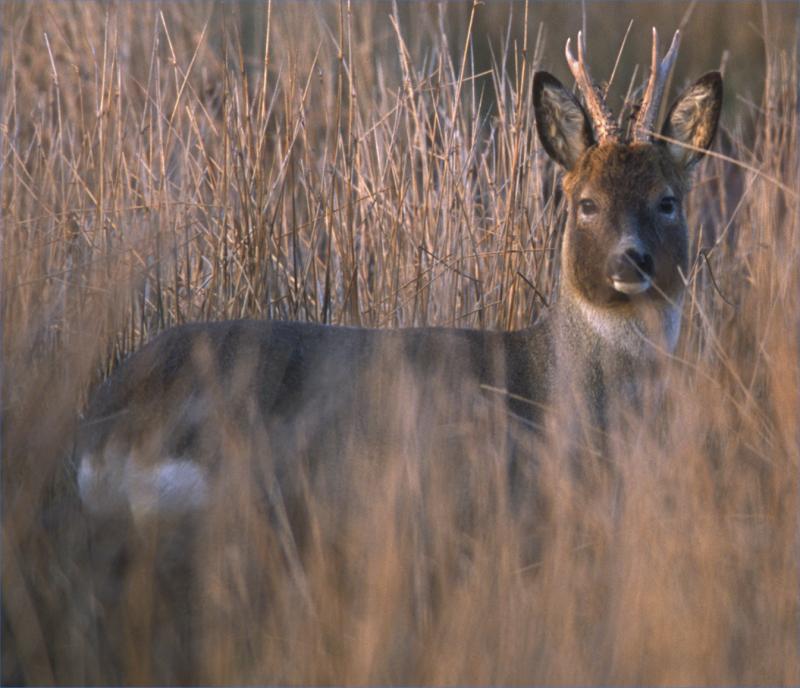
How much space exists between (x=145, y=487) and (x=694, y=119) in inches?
102

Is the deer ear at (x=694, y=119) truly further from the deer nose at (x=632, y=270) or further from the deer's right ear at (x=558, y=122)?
the deer nose at (x=632, y=270)

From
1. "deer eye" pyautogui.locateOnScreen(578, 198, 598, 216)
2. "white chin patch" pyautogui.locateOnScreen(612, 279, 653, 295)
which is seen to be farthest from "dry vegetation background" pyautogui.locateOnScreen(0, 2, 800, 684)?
"deer eye" pyautogui.locateOnScreen(578, 198, 598, 216)

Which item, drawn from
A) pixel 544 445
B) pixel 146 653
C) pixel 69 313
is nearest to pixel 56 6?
pixel 69 313

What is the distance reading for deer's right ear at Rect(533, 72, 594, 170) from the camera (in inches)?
207

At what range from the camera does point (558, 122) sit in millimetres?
5312

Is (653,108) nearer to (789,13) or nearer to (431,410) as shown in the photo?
(431,410)

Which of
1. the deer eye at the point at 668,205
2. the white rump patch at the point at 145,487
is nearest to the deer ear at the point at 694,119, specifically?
the deer eye at the point at 668,205

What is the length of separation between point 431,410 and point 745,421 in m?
1.08

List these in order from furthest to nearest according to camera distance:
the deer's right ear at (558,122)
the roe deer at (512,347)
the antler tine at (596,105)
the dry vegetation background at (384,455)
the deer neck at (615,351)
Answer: the deer's right ear at (558,122), the antler tine at (596,105), the deer neck at (615,351), the roe deer at (512,347), the dry vegetation background at (384,455)

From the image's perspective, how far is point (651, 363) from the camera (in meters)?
4.98

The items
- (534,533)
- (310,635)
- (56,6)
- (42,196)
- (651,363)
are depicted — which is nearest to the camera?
(310,635)

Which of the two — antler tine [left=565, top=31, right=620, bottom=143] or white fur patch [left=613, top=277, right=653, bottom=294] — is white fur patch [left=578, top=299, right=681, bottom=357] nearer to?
white fur patch [left=613, top=277, right=653, bottom=294]

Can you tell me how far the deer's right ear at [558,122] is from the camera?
527cm

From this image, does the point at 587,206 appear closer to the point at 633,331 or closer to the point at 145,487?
the point at 633,331
